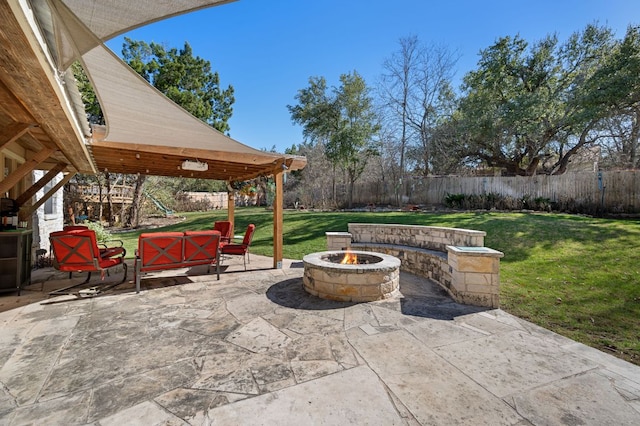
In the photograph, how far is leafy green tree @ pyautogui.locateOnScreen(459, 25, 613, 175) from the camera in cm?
1204

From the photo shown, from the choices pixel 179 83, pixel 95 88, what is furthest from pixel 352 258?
pixel 179 83

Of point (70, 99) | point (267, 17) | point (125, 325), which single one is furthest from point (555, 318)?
point (267, 17)

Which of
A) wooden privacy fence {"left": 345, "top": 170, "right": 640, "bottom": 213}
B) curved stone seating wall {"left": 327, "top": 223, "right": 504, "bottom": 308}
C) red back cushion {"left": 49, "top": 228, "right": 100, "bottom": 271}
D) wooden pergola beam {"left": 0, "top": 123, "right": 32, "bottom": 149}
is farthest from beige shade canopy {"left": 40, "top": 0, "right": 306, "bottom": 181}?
wooden privacy fence {"left": 345, "top": 170, "right": 640, "bottom": 213}

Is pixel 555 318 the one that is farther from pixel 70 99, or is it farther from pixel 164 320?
pixel 70 99

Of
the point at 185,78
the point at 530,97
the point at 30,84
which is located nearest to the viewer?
the point at 30,84

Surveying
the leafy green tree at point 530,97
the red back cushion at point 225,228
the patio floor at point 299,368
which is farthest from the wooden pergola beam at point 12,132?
the leafy green tree at point 530,97

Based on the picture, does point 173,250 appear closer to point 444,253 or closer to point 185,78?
point 444,253

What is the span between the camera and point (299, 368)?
2215mm

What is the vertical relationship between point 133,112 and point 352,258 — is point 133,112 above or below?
above

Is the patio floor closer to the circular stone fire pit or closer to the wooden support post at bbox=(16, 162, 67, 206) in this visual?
the circular stone fire pit

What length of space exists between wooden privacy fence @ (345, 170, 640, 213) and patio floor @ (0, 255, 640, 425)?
9.20m

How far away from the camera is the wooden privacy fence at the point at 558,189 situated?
885cm

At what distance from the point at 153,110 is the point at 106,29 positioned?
1.43 meters

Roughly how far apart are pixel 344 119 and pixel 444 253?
13.0 m
